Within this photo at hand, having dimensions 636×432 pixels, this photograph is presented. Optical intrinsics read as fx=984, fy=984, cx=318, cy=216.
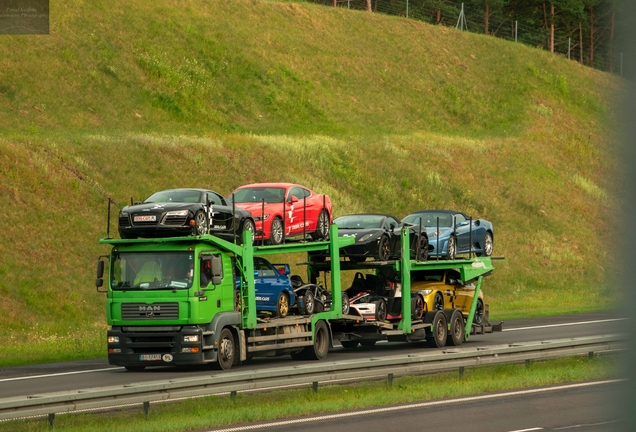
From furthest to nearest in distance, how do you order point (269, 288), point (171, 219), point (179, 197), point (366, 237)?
point (366, 237) < point (269, 288) < point (179, 197) < point (171, 219)

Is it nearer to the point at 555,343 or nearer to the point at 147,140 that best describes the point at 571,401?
the point at 555,343

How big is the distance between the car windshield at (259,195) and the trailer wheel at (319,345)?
305 centimetres

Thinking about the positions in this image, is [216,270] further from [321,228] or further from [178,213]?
[321,228]

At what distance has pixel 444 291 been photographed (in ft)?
80.6

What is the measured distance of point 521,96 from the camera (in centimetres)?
7012

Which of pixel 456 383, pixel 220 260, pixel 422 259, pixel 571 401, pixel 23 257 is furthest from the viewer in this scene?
pixel 23 257

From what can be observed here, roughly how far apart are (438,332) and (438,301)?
1.27m

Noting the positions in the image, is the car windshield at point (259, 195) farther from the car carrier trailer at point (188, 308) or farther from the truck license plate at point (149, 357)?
the truck license plate at point (149, 357)

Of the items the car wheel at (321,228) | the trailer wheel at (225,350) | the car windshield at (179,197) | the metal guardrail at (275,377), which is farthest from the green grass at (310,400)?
the car wheel at (321,228)

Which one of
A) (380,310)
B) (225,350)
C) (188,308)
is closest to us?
(188,308)

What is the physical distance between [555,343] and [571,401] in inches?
182

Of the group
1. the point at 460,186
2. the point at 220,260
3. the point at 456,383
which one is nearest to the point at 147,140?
the point at 460,186

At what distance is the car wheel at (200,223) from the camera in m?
18.1

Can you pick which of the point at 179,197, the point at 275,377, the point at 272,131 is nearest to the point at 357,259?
the point at 179,197
